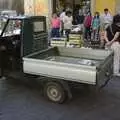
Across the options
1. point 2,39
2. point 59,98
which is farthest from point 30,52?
point 59,98

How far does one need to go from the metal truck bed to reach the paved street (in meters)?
0.55

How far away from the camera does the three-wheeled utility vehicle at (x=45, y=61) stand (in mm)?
6258

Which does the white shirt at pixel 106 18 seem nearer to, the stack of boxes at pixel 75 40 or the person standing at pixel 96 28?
the person standing at pixel 96 28

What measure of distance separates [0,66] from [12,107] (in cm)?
136

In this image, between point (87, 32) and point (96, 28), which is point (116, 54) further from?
point (87, 32)

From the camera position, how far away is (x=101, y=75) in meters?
6.35

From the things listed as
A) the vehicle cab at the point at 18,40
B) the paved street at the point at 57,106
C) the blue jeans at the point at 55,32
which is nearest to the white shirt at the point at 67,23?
the blue jeans at the point at 55,32

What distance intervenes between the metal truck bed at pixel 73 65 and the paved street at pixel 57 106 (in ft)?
1.81

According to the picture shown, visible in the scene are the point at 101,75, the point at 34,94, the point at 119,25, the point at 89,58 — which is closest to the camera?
the point at 101,75

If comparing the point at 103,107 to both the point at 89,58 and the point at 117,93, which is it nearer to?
the point at 117,93

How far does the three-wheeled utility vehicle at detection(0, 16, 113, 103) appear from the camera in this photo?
246 inches

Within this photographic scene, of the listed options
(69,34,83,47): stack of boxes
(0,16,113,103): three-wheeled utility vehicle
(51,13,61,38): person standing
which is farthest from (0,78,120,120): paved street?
(51,13,61,38): person standing

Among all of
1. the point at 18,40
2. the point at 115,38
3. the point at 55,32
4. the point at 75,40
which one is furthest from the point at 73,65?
the point at 55,32

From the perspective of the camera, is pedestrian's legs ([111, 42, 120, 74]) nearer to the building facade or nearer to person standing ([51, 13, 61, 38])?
person standing ([51, 13, 61, 38])
